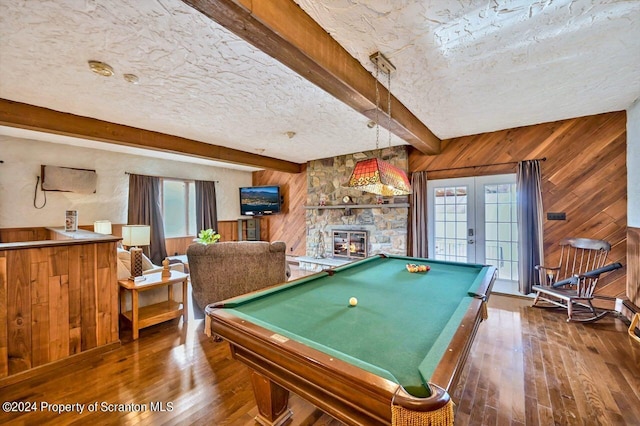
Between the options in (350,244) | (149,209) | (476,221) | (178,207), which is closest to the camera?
(476,221)

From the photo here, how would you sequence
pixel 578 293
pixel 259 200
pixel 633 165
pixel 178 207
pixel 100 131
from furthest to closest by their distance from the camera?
pixel 259 200
pixel 178 207
pixel 100 131
pixel 578 293
pixel 633 165

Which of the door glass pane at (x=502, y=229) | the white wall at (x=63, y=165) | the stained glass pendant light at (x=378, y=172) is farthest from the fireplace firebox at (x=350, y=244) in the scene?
the white wall at (x=63, y=165)

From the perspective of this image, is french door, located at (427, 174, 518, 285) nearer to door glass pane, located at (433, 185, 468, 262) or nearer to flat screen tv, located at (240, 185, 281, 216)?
door glass pane, located at (433, 185, 468, 262)

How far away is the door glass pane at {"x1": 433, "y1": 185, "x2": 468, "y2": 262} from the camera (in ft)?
14.7

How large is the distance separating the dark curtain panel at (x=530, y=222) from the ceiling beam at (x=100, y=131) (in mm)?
4792

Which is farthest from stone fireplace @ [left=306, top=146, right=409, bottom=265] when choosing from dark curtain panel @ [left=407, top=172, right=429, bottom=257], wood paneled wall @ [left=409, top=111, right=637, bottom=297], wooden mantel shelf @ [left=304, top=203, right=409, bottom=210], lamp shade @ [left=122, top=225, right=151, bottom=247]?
lamp shade @ [left=122, top=225, right=151, bottom=247]

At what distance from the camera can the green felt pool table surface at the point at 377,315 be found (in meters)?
1.07

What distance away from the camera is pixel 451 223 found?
4590mm

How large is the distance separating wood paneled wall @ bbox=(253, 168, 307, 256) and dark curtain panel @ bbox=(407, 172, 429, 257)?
2.82 meters

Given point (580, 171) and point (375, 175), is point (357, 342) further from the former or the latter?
point (580, 171)

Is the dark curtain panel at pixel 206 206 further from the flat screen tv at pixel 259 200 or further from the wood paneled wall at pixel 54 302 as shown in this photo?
the wood paneled wall at pixel 54 302

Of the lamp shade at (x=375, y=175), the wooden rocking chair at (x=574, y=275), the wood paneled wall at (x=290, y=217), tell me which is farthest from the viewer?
the wood paneled wall at (x=290, y=217)

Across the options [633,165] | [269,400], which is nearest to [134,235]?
[269,400]

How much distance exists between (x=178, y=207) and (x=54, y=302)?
14.8ft
